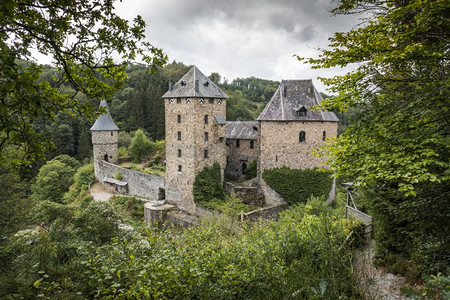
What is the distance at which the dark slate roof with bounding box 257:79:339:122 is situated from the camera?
73.6ft

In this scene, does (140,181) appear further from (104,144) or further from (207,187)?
(104,144)

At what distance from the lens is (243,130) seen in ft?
99.3

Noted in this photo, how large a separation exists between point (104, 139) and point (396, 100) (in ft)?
120

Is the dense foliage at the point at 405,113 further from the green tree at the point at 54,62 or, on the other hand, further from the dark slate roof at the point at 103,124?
the dark slate roof at the point at 103,124

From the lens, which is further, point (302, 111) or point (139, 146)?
point (139, 146)

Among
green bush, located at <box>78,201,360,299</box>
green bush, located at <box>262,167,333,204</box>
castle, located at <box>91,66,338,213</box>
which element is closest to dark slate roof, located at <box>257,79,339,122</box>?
castle, located at <box>91,66,338,213</box>

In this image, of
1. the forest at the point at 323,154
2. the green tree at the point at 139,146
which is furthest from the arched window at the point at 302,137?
the green tree at the point at 139,146

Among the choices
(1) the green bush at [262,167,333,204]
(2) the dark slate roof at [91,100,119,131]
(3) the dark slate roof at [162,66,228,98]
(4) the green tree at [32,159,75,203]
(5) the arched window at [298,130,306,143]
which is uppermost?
(3) the dark slate roof at [162,66,228,98]

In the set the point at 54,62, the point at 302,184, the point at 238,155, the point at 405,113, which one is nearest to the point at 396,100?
the point at 405,113

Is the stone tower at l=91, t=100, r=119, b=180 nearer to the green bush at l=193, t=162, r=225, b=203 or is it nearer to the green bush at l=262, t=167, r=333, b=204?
the green bush at l=193, t=162, r=225, b=203

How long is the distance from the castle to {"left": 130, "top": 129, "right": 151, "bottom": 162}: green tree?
15.6m

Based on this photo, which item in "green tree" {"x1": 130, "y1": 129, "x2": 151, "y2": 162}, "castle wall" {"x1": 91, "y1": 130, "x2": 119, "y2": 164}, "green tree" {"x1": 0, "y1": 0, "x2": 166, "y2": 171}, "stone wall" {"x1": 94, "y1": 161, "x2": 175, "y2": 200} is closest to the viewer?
"green tree" {"x1": 0, "y1": 0, "x2": 166, "y2": 171}

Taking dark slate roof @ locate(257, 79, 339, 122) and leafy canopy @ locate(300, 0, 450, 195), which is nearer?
leafy canopy @ locate(300, 0, 450, 195)

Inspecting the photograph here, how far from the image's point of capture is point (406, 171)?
5180 mm
